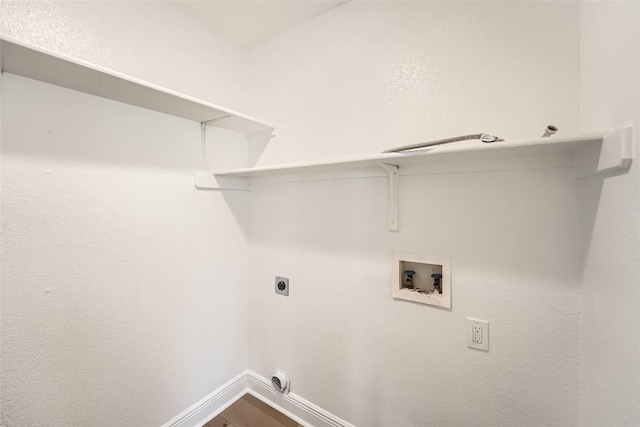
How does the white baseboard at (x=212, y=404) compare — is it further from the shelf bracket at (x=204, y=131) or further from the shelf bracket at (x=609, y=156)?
the shelf bracket at (x=609, y=156)

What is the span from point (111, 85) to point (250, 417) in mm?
1895

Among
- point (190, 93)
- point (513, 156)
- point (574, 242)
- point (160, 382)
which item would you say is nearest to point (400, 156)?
point (513, 156)

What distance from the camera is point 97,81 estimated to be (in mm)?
976

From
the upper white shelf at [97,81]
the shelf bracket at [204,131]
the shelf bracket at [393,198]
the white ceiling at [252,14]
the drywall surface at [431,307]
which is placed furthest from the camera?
the shelf bracket at [204,131]

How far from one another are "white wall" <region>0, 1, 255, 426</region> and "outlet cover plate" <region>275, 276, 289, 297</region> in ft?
1.12

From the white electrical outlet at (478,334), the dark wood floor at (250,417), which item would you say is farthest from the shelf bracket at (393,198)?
the dark wood floor at (250,417)

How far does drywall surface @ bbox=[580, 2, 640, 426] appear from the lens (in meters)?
0.58

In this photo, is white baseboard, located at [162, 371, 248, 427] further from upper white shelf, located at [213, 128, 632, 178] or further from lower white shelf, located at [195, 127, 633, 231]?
upper white shelf, located at [213, 128, 632, 178]

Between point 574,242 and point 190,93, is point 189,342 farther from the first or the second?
point 574,242

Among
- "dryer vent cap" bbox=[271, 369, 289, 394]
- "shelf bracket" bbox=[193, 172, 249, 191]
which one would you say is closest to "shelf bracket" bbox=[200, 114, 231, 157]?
"shelf bracket" bbox=[193, 172, 249, 191]

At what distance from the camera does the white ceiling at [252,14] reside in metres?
1.41

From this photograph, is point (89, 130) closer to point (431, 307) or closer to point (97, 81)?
point (97, 81)

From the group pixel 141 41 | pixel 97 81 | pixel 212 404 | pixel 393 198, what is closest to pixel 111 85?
pixel 97 81

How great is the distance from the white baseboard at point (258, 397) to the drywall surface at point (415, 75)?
1.48m
